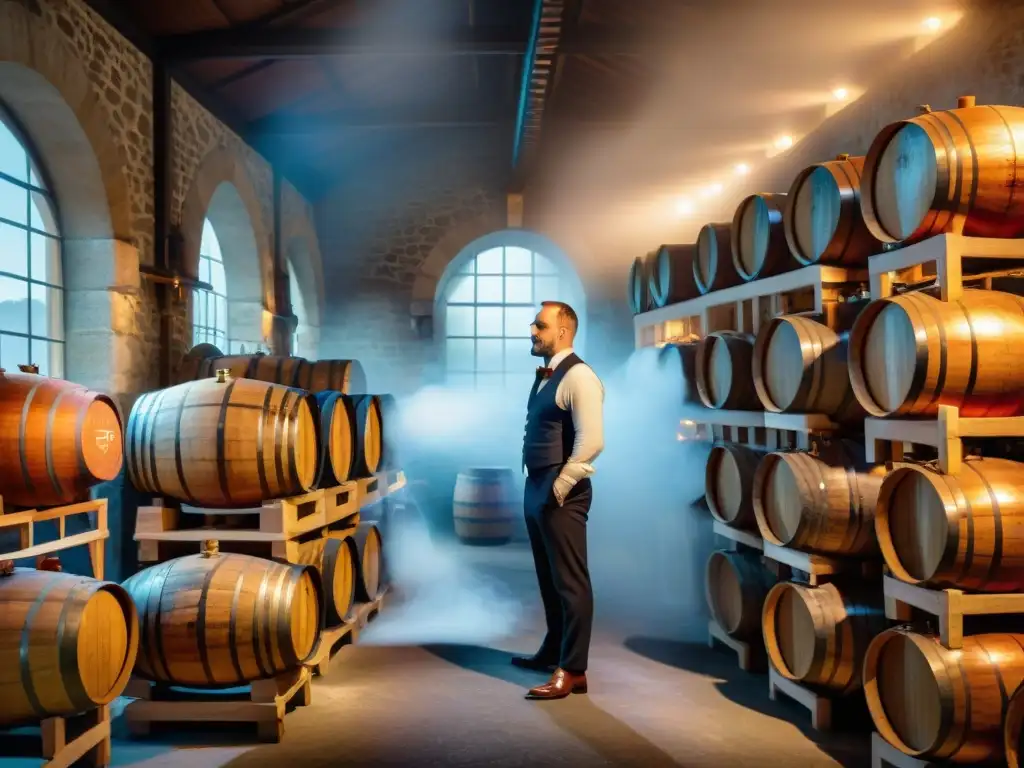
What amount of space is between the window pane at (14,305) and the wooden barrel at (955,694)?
4544mm

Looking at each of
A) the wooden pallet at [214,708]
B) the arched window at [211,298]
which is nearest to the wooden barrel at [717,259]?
the wooden pallet at [214,708]

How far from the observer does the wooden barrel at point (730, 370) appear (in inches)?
179

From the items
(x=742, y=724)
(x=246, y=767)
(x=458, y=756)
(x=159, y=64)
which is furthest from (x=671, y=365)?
(x=159, y=64)

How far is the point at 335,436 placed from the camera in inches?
181

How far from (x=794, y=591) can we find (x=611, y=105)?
6146 millimetres

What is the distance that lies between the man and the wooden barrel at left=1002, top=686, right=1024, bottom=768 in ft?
5.52

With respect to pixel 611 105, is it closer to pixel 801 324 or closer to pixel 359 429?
pixel 359 429

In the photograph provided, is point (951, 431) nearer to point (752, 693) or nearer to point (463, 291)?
point (752, 693)

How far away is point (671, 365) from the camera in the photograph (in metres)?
5.70

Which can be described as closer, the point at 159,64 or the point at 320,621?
the point at 320,621

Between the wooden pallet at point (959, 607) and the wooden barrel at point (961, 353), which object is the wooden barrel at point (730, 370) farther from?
the wooden pallet at point (959, 607)

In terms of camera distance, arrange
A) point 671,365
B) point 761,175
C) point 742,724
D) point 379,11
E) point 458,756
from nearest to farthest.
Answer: point 458,756 → point 742,724 → point 671,365 → point 379,11 → point 761,175

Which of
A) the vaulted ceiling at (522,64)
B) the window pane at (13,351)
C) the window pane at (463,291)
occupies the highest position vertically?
the vaulted ceiling at (522,64)

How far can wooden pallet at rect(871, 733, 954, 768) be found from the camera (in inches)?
113
